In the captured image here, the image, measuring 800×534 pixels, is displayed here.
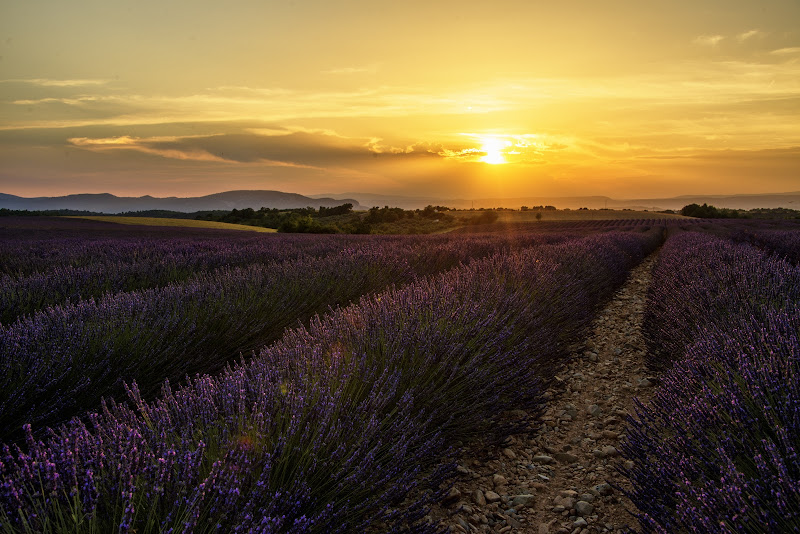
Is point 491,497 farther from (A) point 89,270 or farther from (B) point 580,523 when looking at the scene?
(A) point 89,270

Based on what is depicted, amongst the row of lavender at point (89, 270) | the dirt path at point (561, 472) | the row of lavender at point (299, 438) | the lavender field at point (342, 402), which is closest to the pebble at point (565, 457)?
the dirt path at point (561, 472)

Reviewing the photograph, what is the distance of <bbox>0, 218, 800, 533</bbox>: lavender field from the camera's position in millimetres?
1222

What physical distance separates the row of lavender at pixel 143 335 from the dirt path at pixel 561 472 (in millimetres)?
→ 2065

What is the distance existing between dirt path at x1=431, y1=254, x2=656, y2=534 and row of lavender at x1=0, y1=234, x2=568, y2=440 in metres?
2.07

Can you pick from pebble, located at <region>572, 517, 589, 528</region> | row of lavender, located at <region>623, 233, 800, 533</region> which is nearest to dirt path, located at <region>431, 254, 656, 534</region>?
pebble, located at <region>572, 517, 589, 528</region>

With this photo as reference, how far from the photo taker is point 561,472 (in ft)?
8.72

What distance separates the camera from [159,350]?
10.3 feet

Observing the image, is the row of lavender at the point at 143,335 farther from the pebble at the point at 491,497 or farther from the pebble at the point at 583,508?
the pebble at the point at 583,508

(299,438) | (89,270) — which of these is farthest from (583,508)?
(89,270)

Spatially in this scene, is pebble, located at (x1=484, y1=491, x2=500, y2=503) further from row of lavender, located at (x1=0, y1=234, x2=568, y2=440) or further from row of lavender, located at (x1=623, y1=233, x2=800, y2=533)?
row of lavender, located at (x1=0, y1=234, x2=568, y2=440)

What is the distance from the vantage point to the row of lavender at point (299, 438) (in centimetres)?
117

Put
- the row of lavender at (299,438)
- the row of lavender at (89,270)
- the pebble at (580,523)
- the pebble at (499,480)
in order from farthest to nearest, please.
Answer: the row of lavender at (89,270)
the pebble at (499,480)
the pebble at (580,523)
the row of lavender at (299,438)

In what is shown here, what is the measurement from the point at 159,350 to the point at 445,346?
2030mm

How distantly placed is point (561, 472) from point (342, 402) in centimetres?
157
